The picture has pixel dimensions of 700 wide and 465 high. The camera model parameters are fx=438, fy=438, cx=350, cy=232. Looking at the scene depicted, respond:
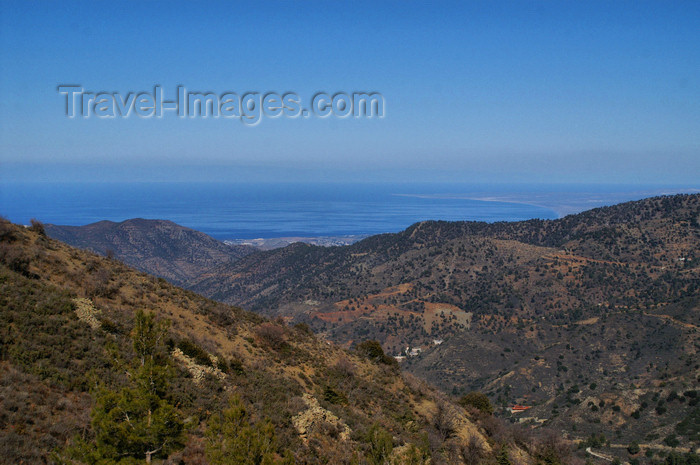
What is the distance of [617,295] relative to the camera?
175 feet

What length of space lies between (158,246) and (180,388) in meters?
121

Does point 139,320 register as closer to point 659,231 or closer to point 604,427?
point 604,427

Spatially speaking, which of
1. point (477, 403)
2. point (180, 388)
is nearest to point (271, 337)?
point (180, 388)

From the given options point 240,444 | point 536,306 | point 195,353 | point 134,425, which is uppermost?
point 134,425

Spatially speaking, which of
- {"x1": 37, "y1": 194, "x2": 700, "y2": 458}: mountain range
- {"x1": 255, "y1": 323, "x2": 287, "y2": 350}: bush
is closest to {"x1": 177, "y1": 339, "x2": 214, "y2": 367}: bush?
{"x1": 255, "y1": 323, "x2": 287, "y2": 350}: bush

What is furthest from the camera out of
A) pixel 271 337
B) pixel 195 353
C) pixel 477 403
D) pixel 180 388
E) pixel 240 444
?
pixel 477 403

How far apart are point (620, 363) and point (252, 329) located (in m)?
33.4

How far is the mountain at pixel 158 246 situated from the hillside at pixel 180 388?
91.5 meters

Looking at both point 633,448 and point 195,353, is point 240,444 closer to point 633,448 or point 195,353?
point 195,353

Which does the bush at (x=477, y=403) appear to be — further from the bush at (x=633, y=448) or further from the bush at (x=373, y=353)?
the bush at (x=633, y=448)

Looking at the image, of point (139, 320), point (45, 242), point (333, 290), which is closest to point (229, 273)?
point (333, 290)

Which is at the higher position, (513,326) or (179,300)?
(179,300)

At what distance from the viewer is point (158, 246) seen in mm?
122125

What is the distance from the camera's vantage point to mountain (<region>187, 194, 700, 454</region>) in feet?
98.4
